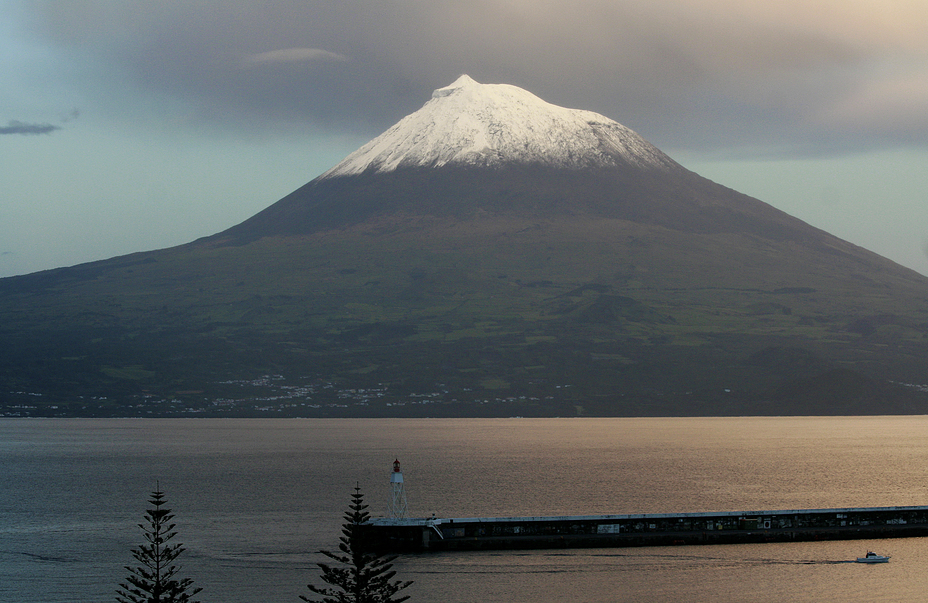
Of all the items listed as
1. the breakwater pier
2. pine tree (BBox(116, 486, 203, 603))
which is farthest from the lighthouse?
pine tree (BBox(116, 486, 203, 603))

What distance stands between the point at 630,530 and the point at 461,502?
2053 cm

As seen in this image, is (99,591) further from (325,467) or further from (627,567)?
(325,467)

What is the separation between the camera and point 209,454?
132000 mm

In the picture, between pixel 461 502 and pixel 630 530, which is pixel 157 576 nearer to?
pixel 630 530

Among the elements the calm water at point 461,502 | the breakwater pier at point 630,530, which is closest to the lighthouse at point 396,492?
the breakwater pier at point 630,530

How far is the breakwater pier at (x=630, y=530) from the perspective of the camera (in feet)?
182


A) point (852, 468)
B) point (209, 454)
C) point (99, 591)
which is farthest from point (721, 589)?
point (209, 454)

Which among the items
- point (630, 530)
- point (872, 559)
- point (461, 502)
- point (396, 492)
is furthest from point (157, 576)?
point (461, 502)

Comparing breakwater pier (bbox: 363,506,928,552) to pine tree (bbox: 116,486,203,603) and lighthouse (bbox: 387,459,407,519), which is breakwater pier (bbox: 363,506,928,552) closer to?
lighthouse (bbox: 387,459,407,519)

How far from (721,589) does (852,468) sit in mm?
69708

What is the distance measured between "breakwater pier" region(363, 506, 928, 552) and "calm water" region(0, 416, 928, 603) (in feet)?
4.77

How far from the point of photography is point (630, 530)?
5741 centimetres

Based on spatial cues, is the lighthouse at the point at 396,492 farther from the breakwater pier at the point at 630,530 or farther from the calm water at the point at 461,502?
the calm water at the point at 461,502

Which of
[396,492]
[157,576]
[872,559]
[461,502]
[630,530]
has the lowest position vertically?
[872,559]
